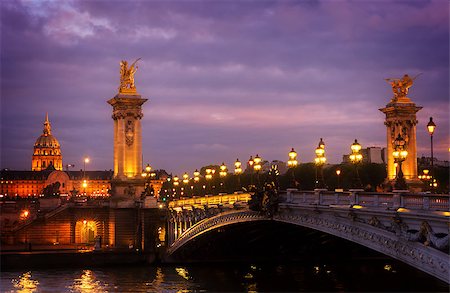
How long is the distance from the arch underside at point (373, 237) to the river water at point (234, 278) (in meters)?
7.30

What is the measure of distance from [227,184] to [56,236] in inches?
841

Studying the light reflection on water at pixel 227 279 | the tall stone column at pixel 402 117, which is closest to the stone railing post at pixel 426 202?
the light reflection on water at pixel 227 279

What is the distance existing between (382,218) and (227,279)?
A: 29855 millimetres

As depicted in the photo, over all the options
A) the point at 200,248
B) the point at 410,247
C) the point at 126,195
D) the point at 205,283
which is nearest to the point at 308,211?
the point at 410,247

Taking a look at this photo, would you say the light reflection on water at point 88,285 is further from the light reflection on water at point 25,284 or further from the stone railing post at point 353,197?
the stone railing post at point 353,197

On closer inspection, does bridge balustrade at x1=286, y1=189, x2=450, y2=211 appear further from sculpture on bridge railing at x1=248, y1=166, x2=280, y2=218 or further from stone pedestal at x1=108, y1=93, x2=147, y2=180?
stone pedestal at x1=108, y1=93, x2=147, y2=180

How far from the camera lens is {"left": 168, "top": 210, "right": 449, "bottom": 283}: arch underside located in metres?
27.8

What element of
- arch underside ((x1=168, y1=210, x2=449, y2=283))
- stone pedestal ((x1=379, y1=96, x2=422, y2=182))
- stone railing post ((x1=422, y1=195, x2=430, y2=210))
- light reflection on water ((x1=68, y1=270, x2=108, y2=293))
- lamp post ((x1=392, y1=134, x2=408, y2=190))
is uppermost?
stone pedestal ((x1=379, y1=96, x2=422, y2=182))

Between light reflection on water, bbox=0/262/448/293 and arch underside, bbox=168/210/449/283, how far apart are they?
7205mm

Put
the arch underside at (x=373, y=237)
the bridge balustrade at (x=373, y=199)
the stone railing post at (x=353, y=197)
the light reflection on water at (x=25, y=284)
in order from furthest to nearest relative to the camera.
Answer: the light reflection on water at (x=25, y=284) < the stone railing post at (x=353, y=197) < the bridge balustrade at (x=373, y=199) < the arch underside at (x=373, y=237)

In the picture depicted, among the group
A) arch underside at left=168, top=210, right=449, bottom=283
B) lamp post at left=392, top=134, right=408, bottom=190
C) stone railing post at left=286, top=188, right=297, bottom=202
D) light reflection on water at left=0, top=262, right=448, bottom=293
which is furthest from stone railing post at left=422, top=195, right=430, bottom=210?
light reflection on water at left=0, top=262, right=448, bottom=293

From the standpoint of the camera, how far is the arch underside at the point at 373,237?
27.8 metres

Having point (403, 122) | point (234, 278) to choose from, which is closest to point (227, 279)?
point (234, 278)

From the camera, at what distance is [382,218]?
3259 centimetres
